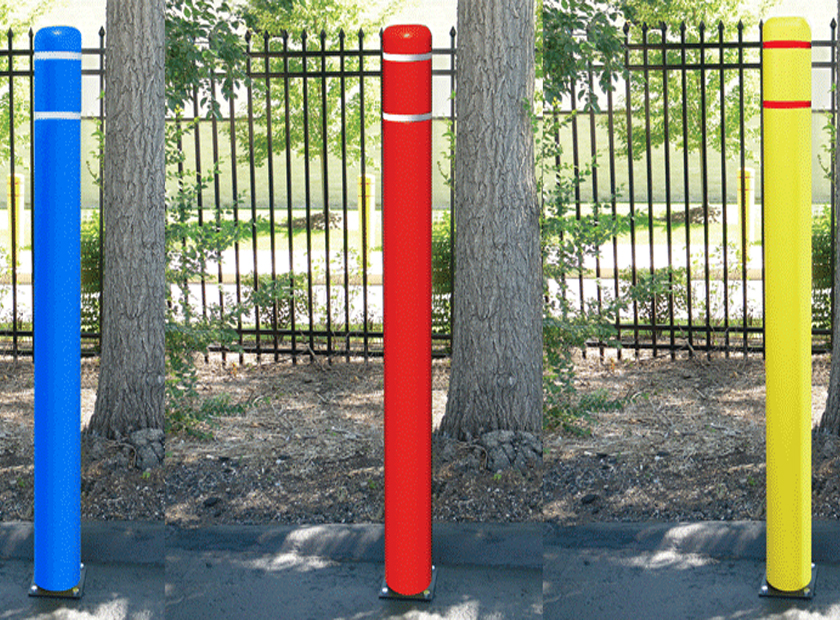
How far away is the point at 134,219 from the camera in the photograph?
3.92 meters

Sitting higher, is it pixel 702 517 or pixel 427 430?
pixel 427 430

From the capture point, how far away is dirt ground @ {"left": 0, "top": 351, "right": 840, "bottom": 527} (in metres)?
4.15

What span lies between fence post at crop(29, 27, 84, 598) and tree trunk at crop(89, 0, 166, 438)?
2.54 ft

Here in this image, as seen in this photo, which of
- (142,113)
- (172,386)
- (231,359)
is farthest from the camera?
(231,359)

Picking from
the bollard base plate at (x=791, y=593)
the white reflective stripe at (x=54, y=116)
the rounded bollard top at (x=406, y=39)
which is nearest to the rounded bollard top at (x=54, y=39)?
the white reflective stripe at (x=54, y=116)

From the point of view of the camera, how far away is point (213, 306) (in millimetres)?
5410

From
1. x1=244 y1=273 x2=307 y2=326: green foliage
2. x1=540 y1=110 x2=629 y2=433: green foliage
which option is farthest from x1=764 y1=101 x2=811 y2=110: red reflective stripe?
x1=244 y1=273 x2=307 y2=326: green foliage

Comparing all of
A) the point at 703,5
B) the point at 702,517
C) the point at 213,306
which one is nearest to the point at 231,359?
the point at 213,306

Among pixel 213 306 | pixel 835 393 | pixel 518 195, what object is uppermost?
pixel 518 195

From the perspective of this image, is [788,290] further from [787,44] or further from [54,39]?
[54,39]

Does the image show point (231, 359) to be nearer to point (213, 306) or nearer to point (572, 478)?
point (213, 306)

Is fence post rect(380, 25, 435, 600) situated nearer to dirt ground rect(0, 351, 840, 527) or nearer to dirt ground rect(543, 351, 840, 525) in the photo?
dirt ground rect(0, 351, 840, 527)

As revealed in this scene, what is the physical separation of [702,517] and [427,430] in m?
1.78

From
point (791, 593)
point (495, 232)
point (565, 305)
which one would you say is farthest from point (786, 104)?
point (791, 593)
